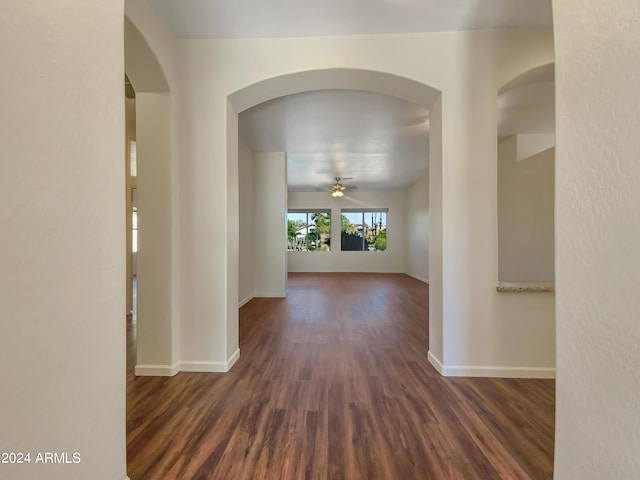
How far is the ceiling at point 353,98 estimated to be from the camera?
1.92 metres

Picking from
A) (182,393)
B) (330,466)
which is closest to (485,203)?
(330,466)

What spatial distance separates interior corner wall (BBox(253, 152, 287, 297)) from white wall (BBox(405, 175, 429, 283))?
13.4 feet

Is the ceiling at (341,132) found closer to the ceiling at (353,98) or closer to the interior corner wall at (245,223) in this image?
the ceiling at (353,98)

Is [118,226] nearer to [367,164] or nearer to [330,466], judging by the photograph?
[330,466]

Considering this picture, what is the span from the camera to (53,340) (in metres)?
0.81

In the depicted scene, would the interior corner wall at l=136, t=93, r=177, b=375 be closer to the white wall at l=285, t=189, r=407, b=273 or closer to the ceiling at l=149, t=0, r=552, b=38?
the ceiling at l=149, t=0, r=552, b=38

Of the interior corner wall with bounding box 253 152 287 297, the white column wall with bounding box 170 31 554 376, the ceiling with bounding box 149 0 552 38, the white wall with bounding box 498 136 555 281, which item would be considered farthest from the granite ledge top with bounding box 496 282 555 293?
the interior corner wall with bounding box 253 152 287 297

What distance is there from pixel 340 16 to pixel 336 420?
2787 mm

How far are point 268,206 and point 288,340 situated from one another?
3078 mm

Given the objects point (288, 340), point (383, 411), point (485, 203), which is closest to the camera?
point (383, 411)

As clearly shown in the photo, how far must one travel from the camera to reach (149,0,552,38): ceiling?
1886 mm

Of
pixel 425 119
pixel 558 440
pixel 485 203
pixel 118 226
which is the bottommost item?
pixel 558 440

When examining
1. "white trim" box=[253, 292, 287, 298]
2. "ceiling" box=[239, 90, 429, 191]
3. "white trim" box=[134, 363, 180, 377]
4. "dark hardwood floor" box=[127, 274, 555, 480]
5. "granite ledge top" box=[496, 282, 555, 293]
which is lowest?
"white trim" box=[253, 292, 287, 298]

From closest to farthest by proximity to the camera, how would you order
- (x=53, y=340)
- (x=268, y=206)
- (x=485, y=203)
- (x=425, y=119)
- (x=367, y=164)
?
(x=53, y=340), (x=485, y=203), (x=425, y=119), (x=268, y=206), (x=367, y=164)
